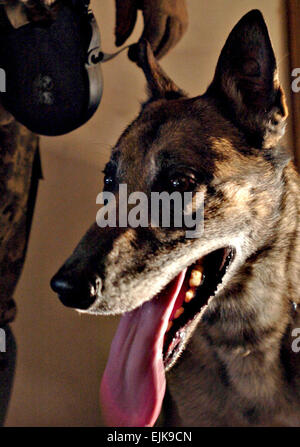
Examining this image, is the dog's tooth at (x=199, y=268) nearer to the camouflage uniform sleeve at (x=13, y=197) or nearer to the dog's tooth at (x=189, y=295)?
the dog's tooth at (x=189, y=295)

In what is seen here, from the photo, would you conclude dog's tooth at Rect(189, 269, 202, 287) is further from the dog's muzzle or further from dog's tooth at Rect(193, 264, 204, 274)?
the dog's muzzle

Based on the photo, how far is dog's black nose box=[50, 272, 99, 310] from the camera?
A: 692 mm

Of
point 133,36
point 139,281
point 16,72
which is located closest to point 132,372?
point 139,281

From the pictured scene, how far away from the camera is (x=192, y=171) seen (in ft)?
2.61

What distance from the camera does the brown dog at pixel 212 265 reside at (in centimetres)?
76

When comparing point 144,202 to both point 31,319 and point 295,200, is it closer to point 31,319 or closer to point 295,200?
point 295,200

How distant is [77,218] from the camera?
1138 mm

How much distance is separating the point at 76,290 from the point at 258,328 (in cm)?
45

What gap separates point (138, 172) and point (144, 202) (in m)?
0.07

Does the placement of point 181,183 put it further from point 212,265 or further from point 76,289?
point 76,289

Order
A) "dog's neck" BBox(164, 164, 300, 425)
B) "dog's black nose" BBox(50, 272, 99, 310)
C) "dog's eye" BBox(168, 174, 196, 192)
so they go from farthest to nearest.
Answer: "dog's neck" BBox(164, 164, 300, 425) → "dog's eye" BBox(168, 174, 196, 192) → "dog's black nose" BBox(50, 272, 99, 310)

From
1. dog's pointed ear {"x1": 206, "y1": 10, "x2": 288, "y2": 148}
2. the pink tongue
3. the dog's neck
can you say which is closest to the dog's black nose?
the pink tongue

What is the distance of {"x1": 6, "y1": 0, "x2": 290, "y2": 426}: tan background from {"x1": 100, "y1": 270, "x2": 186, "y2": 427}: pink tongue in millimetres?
308
